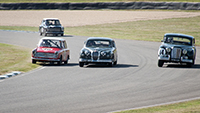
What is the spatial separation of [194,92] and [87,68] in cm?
690

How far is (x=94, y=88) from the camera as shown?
1231 centimetres

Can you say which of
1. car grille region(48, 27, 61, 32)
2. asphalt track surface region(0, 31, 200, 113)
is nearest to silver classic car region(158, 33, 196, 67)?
asphalt track surface region(0, 31, 200, 113)

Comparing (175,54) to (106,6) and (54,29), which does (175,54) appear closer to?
(54,29)

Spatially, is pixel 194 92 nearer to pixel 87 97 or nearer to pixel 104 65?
pixel 87 97

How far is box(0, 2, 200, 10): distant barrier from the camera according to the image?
5647cm

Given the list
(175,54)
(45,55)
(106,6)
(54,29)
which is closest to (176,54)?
(175,54)

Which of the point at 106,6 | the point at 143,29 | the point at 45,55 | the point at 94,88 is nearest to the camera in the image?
the point at 94,88

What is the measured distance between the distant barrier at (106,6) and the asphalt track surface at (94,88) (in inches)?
1560

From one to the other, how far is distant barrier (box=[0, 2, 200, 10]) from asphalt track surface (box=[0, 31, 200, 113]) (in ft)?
130

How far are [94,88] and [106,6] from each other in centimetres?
5131

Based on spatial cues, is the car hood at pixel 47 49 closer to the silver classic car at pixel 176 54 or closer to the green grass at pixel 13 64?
the green grass at pixel 13 64

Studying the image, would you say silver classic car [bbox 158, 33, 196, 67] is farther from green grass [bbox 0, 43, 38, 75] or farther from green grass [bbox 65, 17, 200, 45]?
green grass [bbox 65, 17, 200, 45]

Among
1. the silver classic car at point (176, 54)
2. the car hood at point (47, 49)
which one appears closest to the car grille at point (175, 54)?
the silver classic car at point (176, 54)

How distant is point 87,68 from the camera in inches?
704
